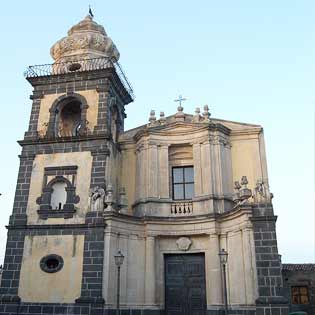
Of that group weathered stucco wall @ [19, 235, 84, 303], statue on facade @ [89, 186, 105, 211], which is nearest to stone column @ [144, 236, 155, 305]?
statue on facade @ [89, 186, 105, 211]

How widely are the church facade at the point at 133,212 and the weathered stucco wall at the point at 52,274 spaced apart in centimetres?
4

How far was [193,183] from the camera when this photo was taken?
19.3 meters

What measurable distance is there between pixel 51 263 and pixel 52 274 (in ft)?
1.64

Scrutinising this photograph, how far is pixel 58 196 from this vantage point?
60.2ft

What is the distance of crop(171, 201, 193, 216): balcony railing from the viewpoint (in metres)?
18.3

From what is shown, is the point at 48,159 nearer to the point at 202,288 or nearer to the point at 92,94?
the point at 92,94

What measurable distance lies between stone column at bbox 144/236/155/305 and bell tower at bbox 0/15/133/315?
2077 millimetres

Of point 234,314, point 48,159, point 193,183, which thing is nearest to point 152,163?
point 193,183

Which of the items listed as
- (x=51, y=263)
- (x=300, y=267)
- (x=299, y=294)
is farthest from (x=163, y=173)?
(x=299, y=294)

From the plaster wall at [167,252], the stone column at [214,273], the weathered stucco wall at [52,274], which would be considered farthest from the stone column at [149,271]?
the weathered stucco wall at [52,274]

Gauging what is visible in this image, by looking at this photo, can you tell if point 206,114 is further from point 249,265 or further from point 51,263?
point 51,263

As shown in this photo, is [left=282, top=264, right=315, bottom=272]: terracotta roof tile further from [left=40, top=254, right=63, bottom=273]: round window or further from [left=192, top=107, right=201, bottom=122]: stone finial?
[left=40, top=254, right=63, bottom=273]: round window

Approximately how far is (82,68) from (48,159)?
548 cm

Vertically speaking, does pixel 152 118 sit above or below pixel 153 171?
above
